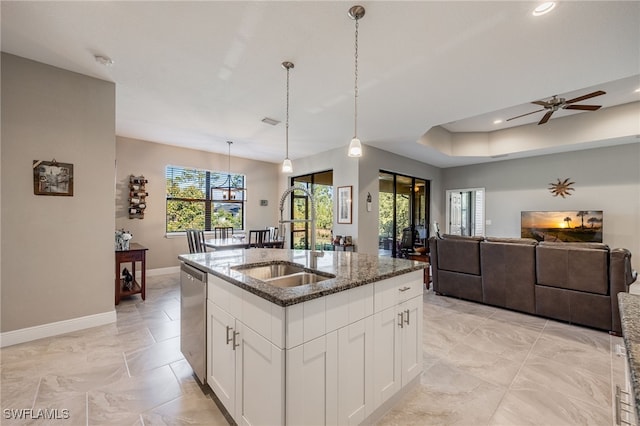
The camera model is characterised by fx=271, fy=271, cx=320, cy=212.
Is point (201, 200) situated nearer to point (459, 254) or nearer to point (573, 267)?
point (459, 254)

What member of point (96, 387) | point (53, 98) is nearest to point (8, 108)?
point (53, 98)

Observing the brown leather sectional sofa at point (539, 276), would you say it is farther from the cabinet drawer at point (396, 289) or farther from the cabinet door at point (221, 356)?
the cabinet door at point (221, 356)

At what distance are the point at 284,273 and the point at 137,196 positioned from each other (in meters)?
4.61

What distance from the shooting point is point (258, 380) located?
1.38 meters

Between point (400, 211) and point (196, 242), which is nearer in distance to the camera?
point (196, 242)

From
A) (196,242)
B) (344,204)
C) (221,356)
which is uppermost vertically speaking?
(344,204)

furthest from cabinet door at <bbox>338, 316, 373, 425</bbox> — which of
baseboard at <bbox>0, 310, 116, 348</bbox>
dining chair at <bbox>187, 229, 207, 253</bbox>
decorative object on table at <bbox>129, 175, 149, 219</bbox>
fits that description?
decorative object on table at <bbox>129, 175, 149, 219</bbox>

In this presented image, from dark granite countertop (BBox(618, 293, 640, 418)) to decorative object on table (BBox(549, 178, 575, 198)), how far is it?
649 centimetres

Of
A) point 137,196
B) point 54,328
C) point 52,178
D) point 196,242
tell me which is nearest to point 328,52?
point 52,178

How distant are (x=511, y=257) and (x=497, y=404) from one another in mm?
2247

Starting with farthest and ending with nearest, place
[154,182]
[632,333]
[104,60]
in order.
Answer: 1. [154,182]
2. [104,60]
3. [632,333]

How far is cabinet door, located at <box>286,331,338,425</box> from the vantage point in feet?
4.14

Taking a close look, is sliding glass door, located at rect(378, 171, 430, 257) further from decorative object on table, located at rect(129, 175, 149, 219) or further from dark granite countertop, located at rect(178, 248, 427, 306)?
decorative object on table, located at rect(129, 175, 149, 219)

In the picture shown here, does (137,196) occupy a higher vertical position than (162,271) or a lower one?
higher
